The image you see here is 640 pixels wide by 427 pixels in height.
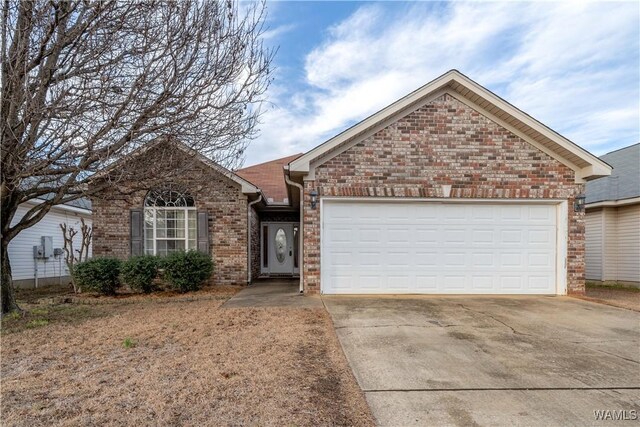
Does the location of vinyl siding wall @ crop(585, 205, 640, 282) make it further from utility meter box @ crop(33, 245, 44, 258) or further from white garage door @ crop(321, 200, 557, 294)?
utility meter box @ crop(33, 245, 44, 258)

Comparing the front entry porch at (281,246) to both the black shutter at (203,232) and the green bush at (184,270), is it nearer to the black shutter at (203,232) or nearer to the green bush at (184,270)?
the black shutter at (203,232)

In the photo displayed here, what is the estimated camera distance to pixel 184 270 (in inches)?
367

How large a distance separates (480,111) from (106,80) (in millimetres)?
7797

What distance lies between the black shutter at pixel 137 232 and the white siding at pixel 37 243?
4.34 m

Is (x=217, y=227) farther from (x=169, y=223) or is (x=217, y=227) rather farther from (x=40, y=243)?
(x=40, y=243)

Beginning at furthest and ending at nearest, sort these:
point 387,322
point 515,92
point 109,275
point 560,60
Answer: point 515,92 < point 560,60 < point 109,275 < point 387,322

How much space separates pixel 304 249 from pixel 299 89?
687cm

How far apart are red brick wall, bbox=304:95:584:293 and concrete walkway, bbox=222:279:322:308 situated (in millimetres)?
563

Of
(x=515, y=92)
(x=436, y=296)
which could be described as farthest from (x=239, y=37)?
(x=515, y=92)

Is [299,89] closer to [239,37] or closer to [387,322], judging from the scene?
[239,37]

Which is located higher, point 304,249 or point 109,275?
point 304,249

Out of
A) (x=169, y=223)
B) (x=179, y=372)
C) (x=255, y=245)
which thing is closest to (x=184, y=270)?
(x=169, y=223)

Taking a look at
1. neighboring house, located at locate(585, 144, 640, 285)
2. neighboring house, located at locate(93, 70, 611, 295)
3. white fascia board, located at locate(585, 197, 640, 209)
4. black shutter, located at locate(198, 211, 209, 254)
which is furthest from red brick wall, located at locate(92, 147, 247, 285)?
neighboring house, located at locate(585, 144, 640, 285)

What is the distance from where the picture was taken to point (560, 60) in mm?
10242
